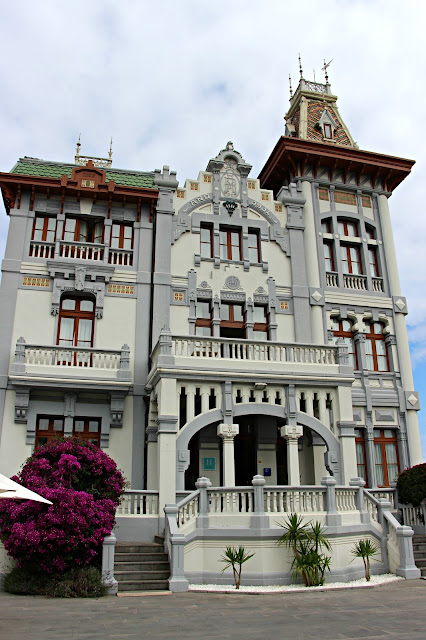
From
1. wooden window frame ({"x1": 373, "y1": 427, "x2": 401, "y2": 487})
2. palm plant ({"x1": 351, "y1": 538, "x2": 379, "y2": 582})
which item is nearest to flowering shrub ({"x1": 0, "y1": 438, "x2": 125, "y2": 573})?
palm plant ({"x1": 351, "y1": 538, "x2": 379, "y2": 582})

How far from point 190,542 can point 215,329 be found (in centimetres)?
828

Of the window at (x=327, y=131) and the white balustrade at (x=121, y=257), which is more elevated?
the window at (x=327, y=131)

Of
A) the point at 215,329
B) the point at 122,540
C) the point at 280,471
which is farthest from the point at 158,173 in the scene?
the point at 122,540

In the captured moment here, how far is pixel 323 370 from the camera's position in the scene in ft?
58.7

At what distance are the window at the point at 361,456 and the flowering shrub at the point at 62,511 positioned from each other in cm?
993

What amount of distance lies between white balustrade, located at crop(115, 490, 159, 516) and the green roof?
1171 cm

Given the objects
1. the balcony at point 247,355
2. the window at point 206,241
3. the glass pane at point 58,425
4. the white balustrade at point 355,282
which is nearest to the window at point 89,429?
the glass pane at point 58,425

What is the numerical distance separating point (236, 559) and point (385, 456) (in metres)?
9.47

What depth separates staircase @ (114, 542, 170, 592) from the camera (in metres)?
12.9

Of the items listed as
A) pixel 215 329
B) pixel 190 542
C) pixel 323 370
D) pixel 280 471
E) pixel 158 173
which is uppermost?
pixel 158 173

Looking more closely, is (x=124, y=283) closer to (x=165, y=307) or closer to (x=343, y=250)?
(x=165, y=307)

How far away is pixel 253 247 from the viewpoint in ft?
73.6

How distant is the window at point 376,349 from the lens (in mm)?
22094

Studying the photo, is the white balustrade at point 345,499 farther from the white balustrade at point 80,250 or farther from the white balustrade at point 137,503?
the white balustrade at point 80,250
